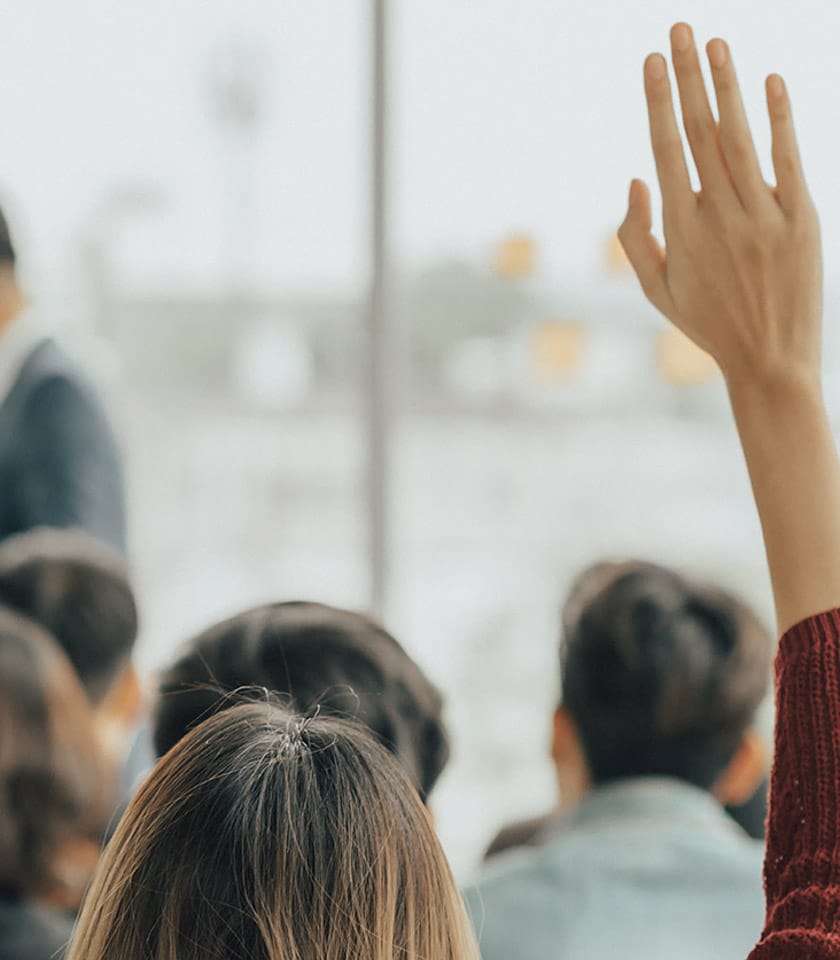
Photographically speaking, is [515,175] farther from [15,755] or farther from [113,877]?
[113,877]

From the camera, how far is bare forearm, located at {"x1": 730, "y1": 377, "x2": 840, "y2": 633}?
615mm

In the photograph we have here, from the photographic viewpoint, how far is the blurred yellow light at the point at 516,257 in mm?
2508

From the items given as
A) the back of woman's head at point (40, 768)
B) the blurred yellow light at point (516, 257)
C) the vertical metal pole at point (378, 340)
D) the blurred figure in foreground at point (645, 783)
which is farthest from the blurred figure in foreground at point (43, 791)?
the blurred yellow light at point (516, 257)

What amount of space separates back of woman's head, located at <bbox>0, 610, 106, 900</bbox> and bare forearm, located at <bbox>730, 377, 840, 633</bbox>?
879 millimetres

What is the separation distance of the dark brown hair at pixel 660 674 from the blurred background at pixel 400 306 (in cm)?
115

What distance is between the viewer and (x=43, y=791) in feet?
4.17

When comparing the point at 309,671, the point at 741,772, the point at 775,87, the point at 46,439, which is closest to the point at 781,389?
the point at 775,87

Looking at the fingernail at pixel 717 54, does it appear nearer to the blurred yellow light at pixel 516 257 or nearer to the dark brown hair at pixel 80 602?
the dark brown hair at pixel 80 602

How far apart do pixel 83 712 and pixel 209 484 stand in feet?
4.37

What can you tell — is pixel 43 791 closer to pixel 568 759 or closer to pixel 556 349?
pixel 568 759

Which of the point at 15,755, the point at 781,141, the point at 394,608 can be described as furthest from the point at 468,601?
the point at 781,141

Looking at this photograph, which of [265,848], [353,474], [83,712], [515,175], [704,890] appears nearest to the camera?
[265,848]

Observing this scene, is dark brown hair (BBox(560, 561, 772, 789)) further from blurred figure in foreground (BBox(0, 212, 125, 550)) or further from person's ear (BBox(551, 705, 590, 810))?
blurred figure in foreground (BBox(0, 212, 125, 550))

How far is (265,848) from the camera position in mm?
592
